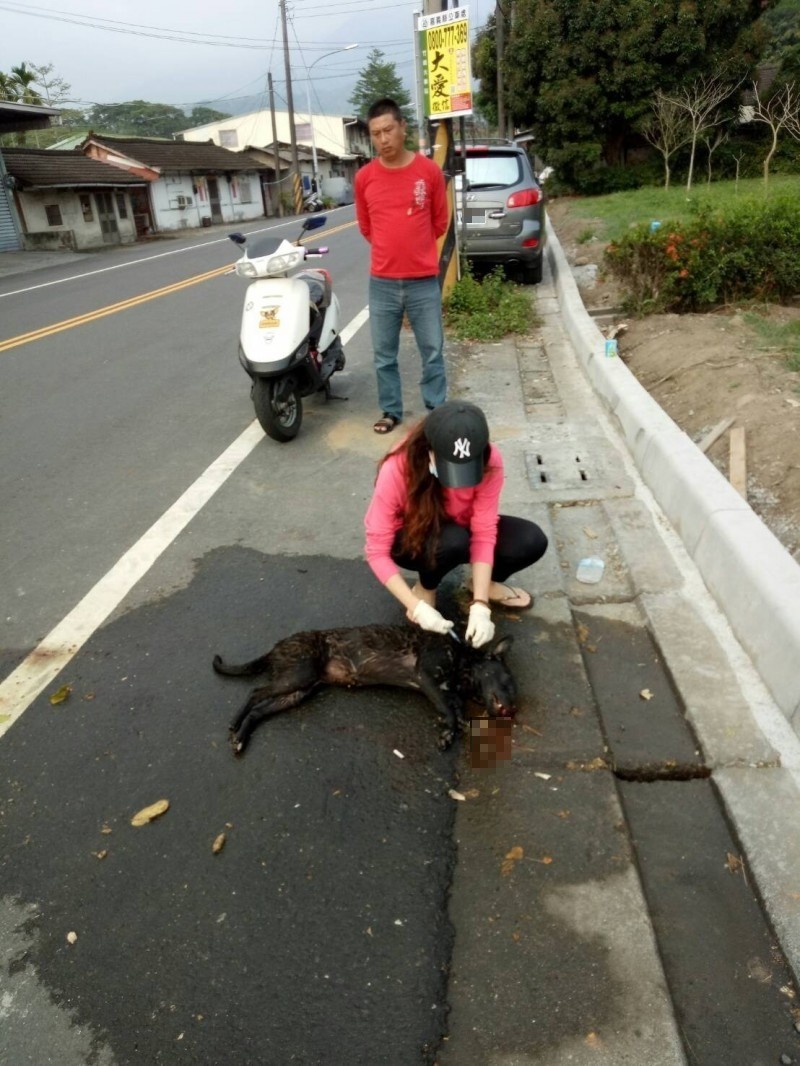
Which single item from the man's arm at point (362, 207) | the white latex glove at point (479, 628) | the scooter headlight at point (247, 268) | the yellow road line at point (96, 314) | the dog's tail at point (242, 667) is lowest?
the dog's tail at point (242, 667)

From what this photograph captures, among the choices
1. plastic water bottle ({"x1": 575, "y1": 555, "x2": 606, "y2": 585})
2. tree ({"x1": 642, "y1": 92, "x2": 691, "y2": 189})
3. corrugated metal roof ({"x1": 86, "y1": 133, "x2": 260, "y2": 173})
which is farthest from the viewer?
corrugated metal roof ({"x1": 86, "y1": 133, "x2": 260, "y2": 173})

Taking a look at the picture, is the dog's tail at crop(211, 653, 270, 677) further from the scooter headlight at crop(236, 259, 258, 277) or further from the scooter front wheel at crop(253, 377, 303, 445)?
the scooter headlight at crop(236, 259, 258, 277)

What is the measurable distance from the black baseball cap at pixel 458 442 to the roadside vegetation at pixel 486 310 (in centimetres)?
555

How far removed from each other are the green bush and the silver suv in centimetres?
240

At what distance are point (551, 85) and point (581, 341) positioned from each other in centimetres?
2043

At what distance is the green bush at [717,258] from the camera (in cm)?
679

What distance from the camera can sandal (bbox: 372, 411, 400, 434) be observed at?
565cm

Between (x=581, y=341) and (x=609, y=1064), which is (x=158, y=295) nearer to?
(x=581, y=341)

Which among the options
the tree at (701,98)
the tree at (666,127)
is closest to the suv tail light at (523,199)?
the tree at (666,127)

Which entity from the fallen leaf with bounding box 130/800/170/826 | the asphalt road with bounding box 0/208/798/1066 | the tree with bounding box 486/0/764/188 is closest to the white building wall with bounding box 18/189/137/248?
the tree with bounding box 486/0/764/188

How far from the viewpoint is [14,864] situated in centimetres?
231

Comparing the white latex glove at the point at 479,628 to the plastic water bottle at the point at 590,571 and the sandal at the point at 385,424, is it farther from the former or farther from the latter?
the sandal at the point at 385,424

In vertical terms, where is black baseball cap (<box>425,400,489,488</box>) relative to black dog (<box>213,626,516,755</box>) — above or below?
above

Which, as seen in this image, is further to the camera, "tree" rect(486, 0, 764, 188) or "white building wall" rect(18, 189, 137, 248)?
"white building wall" rect(18, 189, 137, 248)
